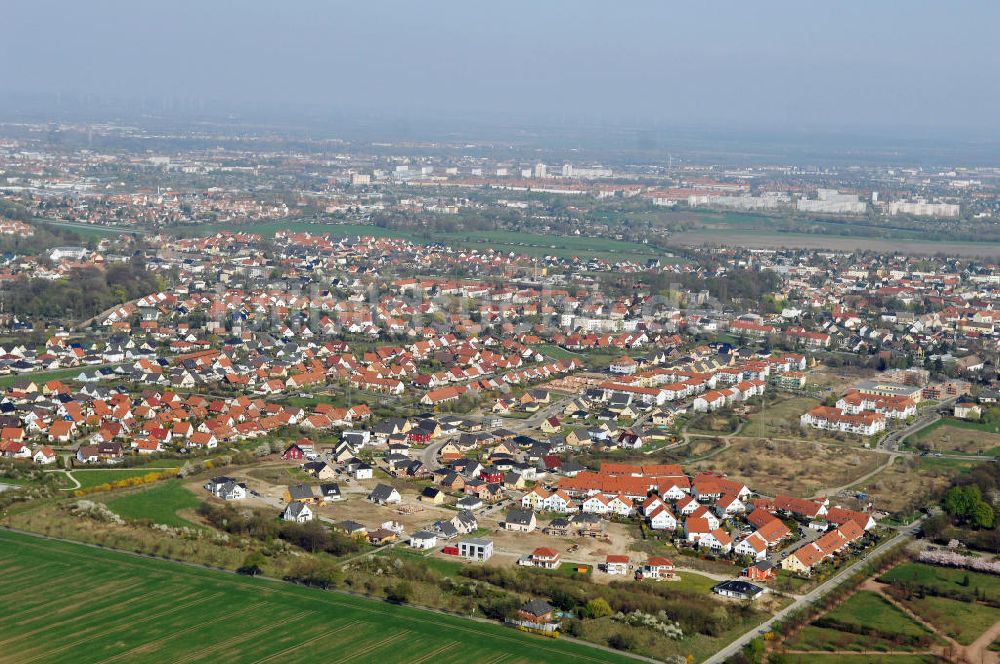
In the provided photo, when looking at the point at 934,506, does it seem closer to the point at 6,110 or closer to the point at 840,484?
the point at 840,484

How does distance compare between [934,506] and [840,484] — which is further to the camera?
[840,484]

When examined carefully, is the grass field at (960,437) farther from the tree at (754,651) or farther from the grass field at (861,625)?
the tree at (754,651)

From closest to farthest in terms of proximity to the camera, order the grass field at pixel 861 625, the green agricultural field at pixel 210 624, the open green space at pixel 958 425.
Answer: the green agricultural field at pixel 210 624
the grass field at pixel 861 625
the open green space at pixel 958 425

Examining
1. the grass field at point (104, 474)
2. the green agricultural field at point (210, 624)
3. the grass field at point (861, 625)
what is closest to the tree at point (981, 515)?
the grass field at point (861, 625)

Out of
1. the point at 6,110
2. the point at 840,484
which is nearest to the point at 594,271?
the point at 840,484

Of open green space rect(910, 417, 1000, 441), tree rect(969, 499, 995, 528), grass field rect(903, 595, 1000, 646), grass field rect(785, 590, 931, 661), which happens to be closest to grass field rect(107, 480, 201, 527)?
grass field rect(785, 590, 931, 661)

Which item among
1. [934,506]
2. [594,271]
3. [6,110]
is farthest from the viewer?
[6,110]
